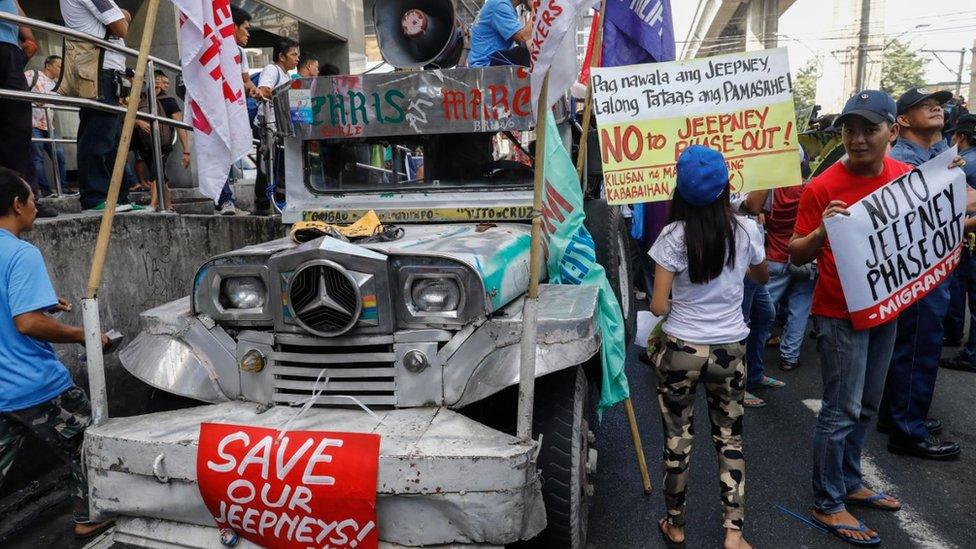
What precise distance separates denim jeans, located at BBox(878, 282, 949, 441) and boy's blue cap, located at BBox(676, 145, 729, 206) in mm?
1926

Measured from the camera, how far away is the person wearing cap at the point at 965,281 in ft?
15.9

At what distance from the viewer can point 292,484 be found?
2301 mm

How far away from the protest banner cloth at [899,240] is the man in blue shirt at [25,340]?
330 cm

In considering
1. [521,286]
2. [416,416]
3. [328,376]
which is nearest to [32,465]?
[328,376]

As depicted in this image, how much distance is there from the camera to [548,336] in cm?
264

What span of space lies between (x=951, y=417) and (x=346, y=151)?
14.2 ft

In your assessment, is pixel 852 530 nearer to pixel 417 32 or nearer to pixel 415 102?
pixel 415 102

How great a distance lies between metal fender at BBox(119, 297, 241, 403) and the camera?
2859 mm

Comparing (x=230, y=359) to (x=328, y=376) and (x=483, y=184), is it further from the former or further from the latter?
(x=483, y=184)

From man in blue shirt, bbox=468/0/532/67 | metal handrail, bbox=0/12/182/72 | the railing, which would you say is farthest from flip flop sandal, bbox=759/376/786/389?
metal handrail, bbox=0/12/182/72

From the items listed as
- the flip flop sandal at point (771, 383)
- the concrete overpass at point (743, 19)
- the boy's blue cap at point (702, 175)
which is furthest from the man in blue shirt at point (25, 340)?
the concrete overpass at point (743, 19)

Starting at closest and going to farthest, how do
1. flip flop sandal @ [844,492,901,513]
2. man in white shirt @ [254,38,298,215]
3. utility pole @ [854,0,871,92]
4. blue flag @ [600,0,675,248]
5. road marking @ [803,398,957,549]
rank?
road marking @ [803,398,957,549] → flip flop sandal @ [844,492,901,513] → blue flag @ [600,0,675,248] → man in white shirt @ [254,38,298,215] → utility pole @ [854,0,871,92]

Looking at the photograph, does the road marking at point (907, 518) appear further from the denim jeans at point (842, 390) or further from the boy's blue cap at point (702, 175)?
the boy's blue cap at point (702, 175)

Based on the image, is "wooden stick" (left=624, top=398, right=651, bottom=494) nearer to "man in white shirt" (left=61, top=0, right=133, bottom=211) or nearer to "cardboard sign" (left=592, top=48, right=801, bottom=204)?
"cardboard sign" (left=592, top=48, right=801, bottom=204)
